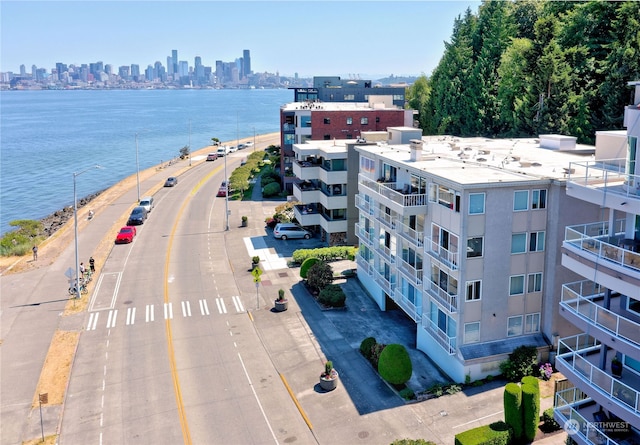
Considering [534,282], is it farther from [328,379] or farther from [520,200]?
[328,379]

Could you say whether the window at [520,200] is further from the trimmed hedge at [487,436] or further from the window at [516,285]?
the trimmed hedge at [487,436]

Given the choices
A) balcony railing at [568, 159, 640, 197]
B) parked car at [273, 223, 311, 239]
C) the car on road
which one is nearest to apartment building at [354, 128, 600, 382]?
balcony railing at [568, 159, 640, 197]

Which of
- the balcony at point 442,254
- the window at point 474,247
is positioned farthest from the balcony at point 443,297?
the window at point 474,247

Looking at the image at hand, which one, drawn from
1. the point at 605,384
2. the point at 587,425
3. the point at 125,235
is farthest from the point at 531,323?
the point at 125,235

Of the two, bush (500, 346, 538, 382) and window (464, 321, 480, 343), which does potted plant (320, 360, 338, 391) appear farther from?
bush (500, 346, 538, 382)

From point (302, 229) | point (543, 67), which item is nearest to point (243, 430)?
point (302, 229)

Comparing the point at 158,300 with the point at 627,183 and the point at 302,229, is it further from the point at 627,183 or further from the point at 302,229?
the point at 627,183
